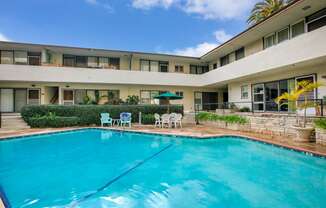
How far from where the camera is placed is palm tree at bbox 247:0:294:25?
2131 centimetres

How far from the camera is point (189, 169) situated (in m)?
6.69

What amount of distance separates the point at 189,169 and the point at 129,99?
553 inches

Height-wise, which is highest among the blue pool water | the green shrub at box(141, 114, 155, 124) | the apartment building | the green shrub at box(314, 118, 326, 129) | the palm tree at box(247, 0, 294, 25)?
the palm tree at box(247, 0, 294, 25)

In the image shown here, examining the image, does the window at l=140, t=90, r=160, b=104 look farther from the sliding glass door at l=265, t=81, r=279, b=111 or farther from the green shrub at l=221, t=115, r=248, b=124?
the sliding glass door at l=265, t=81, r=279, b=111

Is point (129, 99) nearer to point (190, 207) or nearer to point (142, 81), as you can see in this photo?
point (142, 81)

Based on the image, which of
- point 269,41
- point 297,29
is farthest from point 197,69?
point 297,29

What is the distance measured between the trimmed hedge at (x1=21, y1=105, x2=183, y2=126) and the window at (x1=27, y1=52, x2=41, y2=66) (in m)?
5.58

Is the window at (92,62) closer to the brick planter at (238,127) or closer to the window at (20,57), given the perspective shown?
the window at (20,57)

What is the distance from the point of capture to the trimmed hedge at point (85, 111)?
1561cm

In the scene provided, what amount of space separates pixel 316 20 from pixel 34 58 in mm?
21434

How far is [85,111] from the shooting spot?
54.7ft

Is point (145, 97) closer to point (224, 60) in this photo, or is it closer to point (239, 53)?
point (224, 60)

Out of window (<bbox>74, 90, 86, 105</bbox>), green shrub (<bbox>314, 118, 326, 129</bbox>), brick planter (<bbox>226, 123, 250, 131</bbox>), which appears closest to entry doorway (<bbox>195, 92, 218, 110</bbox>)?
brick planter (<bbox>226, 123, 250, 131</bbox>)

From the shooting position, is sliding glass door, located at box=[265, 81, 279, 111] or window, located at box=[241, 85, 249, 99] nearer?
sliding glass door, located at box=[265, 81, 279, 111]
